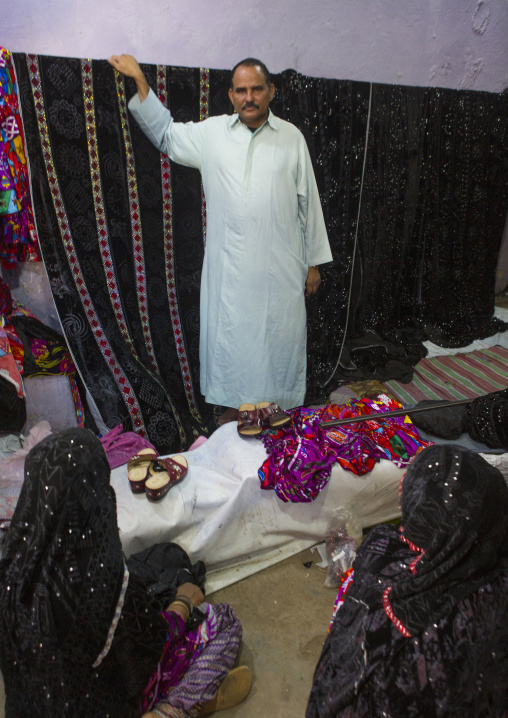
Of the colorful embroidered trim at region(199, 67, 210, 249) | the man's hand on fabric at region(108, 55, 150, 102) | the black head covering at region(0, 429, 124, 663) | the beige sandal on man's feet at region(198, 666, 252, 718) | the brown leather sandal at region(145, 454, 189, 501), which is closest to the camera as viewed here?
the black head covering at region(0, 429, 124, 663)

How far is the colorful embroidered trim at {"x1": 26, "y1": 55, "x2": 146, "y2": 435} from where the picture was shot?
6.42 feet

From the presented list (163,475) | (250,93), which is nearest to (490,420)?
(163,475)

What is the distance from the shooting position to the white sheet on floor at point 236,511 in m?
1.89

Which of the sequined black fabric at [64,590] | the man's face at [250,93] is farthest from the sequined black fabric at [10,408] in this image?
the man's face at [250,93]

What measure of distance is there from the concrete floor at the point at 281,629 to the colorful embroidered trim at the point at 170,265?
1.07 metres

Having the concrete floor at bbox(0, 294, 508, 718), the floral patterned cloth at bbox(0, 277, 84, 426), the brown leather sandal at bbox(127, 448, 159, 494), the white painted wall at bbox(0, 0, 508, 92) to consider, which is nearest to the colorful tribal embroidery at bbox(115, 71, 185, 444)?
the white painted wall at bbox(0, 0, 508, 92)

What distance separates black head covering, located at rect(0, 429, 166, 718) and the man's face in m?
1.60

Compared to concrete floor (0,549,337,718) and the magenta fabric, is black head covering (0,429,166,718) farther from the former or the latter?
the magenta fabric

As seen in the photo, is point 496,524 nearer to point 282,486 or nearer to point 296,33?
point 282,486

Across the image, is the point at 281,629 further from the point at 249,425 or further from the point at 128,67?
the point at 128,67

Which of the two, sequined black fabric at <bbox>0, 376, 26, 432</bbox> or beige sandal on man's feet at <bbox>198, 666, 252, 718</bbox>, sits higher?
sequined black fabric at <bbox>0, 376, 26, 432</bbox>

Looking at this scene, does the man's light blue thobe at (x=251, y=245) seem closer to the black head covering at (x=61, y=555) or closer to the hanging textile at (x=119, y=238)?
the hanging textile at (x=119, y=238)

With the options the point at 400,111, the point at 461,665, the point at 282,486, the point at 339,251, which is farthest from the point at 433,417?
the point at 400,111

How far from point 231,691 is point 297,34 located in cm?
292
